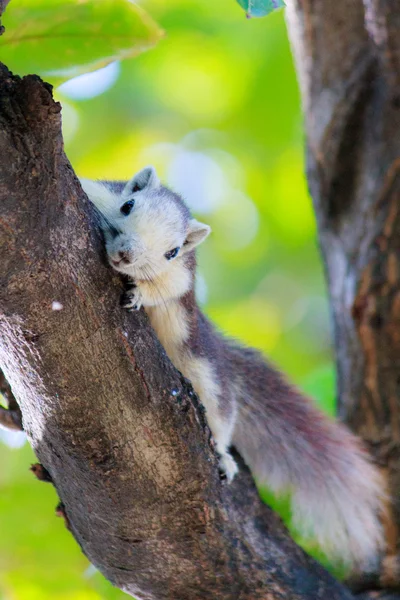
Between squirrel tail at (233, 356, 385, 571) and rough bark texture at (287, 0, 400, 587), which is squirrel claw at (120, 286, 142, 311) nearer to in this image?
squirrel tail at (233, 356, 385, 571)

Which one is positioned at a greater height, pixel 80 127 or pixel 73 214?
pixel 80 127

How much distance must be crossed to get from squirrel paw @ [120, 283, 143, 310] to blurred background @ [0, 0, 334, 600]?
221cm

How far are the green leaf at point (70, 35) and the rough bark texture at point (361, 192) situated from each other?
4.48 feet

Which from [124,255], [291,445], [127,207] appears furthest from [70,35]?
[291,445]

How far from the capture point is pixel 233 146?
4984 millimetres

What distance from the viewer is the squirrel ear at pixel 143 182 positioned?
7.89 ft

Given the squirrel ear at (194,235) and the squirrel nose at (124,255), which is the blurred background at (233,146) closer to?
the squirrel ear at (194,235)

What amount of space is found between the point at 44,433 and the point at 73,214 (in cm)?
59

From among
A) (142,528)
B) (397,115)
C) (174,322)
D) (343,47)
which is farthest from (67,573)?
(343,47)

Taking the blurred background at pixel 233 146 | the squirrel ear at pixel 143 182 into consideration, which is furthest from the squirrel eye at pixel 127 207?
the blurred background at pixel 233 146

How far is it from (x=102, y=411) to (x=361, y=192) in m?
1.97

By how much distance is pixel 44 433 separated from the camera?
190 cm

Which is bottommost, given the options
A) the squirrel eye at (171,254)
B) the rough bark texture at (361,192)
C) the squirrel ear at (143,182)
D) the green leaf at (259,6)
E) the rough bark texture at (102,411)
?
the rough bark texture at (102,411)

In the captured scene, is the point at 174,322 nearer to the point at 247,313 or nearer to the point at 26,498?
the point at 26,498
